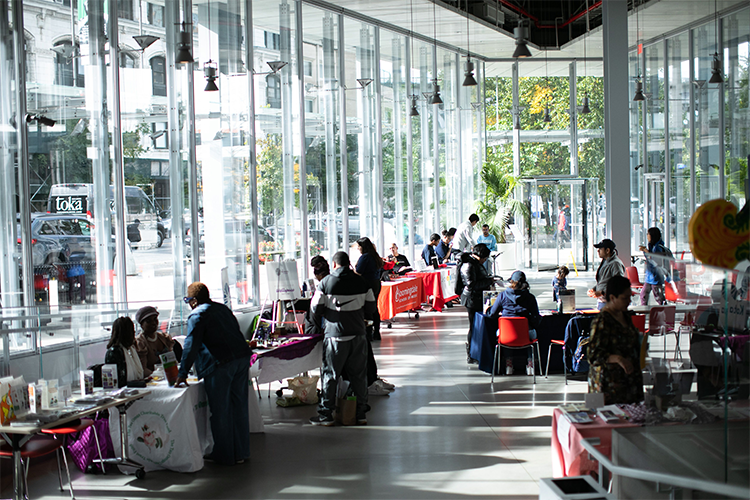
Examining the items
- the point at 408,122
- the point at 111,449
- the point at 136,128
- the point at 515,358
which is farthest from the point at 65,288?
the point at 408,122

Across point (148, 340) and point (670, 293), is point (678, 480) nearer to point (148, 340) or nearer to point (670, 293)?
point (670, 293)

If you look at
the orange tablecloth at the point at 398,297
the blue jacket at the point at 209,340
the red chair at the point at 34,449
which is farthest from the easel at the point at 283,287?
the orange tablecloth at the point at 398,297

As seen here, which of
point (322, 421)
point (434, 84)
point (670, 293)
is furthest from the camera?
point (434, 84)

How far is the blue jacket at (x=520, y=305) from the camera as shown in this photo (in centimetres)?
820

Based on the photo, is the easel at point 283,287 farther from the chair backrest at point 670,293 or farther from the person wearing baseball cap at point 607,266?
the chair backrest at point 670,293

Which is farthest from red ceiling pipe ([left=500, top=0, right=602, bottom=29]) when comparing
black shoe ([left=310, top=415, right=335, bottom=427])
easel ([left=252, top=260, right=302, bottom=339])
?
black shoe ([left=310, top=415, right=335, bottom=427])

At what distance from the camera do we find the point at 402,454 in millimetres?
5895

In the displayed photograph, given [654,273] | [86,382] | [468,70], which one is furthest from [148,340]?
[468,70]

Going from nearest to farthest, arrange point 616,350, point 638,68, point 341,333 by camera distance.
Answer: point 616,350 < point 341,333 < point 638,68

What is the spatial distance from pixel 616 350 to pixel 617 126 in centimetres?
809

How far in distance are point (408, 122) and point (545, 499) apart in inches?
504

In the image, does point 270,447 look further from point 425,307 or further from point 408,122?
point 408,122

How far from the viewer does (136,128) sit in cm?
866

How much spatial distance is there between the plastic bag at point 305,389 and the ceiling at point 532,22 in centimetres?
742
